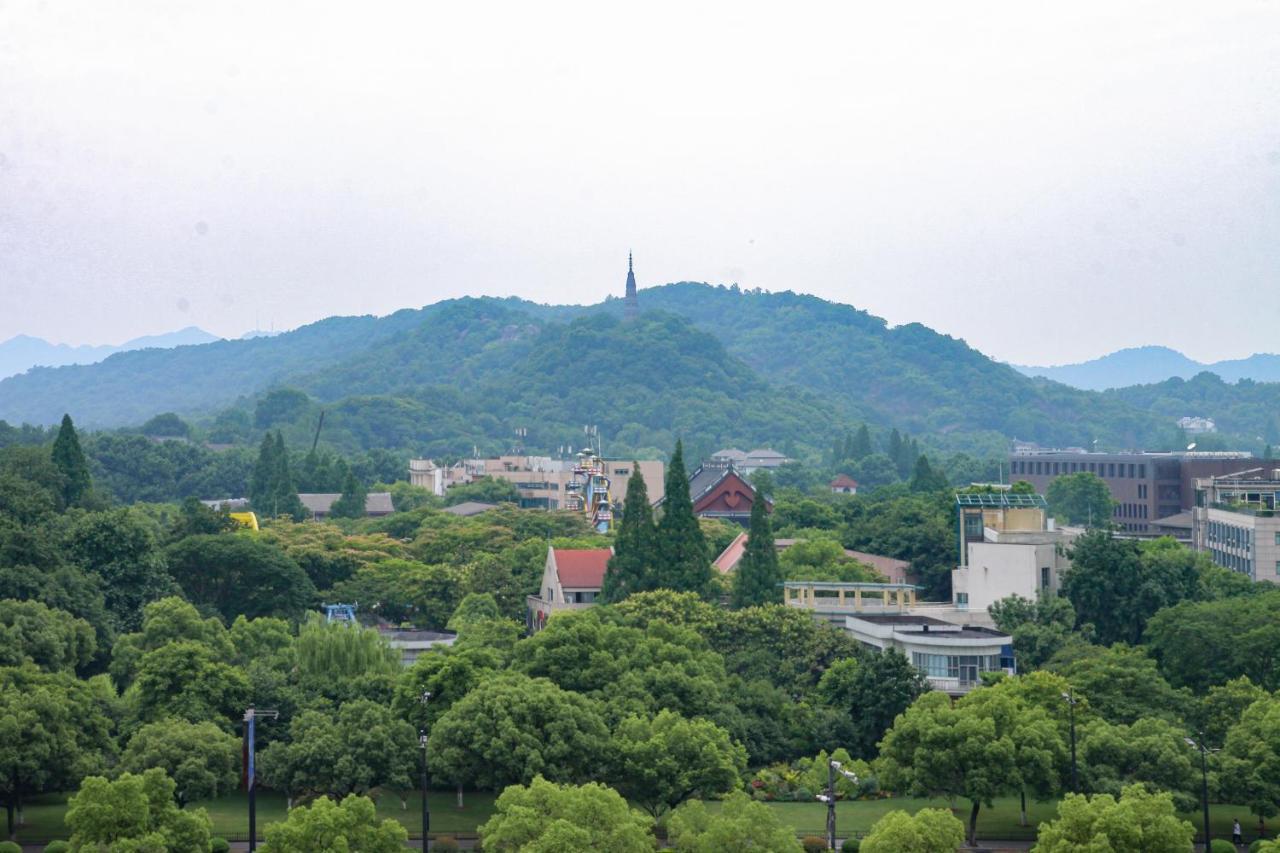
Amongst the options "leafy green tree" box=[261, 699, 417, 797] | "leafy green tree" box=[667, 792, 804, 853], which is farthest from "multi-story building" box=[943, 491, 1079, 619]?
"leafy green tree" box=[667, 792, 804, 853]

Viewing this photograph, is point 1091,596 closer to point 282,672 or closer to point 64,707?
point 282,672

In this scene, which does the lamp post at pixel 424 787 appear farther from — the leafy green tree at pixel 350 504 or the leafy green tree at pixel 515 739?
the leafy green tree at pixel 350 504

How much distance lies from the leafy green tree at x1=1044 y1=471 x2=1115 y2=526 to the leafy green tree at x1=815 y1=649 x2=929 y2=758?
68.6 m

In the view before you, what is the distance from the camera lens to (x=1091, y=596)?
200ft

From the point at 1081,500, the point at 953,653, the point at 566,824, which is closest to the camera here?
the point at 566,824

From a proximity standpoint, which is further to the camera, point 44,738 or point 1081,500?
point 1081,500

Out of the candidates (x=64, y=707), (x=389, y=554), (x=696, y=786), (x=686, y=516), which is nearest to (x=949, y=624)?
(x=686, y=516)

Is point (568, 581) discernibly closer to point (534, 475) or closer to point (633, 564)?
point (633, 564)

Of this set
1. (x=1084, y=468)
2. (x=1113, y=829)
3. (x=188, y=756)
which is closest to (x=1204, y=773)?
(x=1113, y=829)

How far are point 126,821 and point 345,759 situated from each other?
7363mm

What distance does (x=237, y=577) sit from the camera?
7200cm

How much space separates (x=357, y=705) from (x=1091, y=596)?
26.9 metres

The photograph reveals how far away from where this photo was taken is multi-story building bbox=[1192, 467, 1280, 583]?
2975 inches

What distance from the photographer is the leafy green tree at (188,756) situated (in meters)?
42.6
